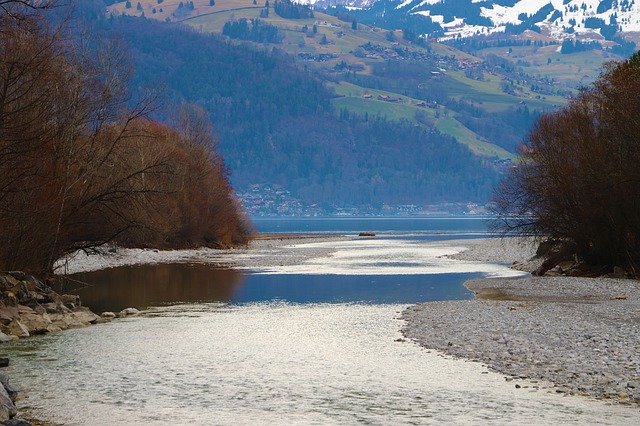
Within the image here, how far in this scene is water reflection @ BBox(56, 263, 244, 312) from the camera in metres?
50.5

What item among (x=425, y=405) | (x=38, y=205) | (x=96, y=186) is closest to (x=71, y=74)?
(x=96, y=186)

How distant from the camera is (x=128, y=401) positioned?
24.8 meters

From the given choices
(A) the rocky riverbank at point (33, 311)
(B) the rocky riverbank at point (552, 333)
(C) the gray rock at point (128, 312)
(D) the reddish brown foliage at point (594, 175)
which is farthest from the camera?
(D) the reddish brown foliage at point (594, 175)

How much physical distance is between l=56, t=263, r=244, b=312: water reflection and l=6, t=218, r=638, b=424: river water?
2.27 meters

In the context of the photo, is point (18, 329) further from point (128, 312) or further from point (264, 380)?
point (264, 380)

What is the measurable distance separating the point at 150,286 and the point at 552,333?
3185 cm

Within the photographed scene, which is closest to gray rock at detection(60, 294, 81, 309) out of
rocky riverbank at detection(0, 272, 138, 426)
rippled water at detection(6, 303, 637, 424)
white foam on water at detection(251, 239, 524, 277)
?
rocky riverbank at detection(0, 272, 138, 426)

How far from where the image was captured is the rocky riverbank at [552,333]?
26.4m

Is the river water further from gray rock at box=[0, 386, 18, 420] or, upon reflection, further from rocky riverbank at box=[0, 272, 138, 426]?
rocky riverbank at box=[0, 272, 138, 426]

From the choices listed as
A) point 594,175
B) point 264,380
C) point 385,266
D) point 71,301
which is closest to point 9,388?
point 264,380

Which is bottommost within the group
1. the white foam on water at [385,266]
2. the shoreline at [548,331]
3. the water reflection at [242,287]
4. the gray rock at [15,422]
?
the white foam on water at [385,266]

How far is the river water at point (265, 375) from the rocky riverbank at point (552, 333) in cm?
110

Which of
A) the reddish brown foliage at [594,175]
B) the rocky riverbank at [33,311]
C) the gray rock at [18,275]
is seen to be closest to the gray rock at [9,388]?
the rocky riverbank at [33,311]

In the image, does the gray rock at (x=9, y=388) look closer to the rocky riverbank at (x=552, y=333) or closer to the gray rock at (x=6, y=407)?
the gray rock at (x=6, y=407)
